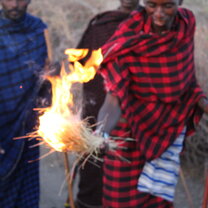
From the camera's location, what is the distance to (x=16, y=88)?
3629 millimetres

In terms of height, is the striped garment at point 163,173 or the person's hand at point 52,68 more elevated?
the person's hand at point 52,68

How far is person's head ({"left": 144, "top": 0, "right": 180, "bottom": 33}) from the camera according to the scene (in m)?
2.75

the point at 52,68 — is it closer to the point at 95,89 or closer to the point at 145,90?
the point at 95,89

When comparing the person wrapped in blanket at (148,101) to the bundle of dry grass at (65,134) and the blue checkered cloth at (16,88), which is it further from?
the blue checkered cloth at (16,88)

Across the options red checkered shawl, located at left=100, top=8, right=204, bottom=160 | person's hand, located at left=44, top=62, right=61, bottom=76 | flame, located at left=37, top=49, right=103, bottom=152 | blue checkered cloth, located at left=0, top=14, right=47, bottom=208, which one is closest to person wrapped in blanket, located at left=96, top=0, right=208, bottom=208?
red checkered shawl, located at left=100, top=8, right=204, bottom=160

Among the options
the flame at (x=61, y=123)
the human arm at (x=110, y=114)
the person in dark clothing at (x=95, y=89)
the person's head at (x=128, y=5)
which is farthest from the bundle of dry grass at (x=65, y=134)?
the person's head at (x=128, y=5)

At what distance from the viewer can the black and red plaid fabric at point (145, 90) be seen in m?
2.89

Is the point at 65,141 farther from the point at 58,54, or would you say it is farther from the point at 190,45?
the point at 58,54

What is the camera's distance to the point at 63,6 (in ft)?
31.8

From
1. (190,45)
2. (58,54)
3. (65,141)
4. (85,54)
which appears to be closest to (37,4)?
(58,54)

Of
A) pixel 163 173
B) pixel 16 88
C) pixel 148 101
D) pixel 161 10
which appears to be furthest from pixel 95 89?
pixel 161 10

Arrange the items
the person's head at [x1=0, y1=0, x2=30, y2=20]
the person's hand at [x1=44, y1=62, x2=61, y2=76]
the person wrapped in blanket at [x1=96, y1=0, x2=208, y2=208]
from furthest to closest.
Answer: the person's hand at [x1=44, y1=62, x2=61, y2=76] → the person's head at [x1=0, y1=0, x2=30, y2=20] → the person wrapped in blanket at [x1=96, y1=0, x2=208, y2=208]

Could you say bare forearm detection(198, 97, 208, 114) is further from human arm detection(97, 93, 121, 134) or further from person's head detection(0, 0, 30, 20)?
person's head detection(0, 0, 30, 20)

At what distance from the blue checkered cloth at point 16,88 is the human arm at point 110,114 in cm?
104
